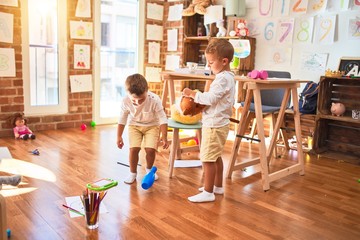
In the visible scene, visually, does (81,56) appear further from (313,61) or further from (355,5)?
(355,5)

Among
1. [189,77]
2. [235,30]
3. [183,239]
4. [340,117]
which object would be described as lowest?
[183,239]

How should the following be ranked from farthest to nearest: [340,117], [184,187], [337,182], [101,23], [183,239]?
[101,23] < [340,117] < [337,182] < [184,187] < [183,239]

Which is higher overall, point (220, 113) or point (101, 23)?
point (101, 23)

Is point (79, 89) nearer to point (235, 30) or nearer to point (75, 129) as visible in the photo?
point (75, 129)

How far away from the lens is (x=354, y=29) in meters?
3.50

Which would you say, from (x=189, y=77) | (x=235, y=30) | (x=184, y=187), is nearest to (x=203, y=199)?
(x=184, y=187)

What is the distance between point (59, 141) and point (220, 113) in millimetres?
2064

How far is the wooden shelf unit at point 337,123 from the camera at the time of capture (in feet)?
11.4

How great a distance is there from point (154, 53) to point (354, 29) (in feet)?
8.29

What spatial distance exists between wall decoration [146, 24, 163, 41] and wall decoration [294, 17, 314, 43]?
1.89 meters

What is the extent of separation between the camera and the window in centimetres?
395

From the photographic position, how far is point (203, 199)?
224 cm

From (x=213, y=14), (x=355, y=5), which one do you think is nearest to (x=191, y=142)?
(x=213, y=14)

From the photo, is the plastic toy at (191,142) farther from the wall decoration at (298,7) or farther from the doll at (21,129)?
the wall decoration at (298,7)
